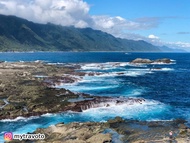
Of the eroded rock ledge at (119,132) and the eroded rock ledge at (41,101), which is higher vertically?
the eroded rock ledge at (41,101)

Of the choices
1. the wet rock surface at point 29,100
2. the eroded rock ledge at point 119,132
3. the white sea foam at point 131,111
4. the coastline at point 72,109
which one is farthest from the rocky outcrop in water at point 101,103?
the eroded rock ledge at point 119,132

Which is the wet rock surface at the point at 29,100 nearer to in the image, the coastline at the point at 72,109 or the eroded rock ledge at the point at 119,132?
the coastline at the point at 72,109

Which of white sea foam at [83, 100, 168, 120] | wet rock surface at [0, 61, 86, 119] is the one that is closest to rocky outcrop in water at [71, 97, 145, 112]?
white sea foam at [83, 100, 168, 120]

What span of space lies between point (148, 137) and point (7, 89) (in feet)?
155

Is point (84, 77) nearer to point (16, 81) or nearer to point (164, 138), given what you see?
point (16, 81)

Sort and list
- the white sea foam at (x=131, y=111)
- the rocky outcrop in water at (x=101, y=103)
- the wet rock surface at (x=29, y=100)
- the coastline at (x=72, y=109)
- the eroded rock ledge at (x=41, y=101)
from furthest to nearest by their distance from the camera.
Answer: the rocky outcrop in water at (x=101, y=103) → the eroded rock ledge at (x=41, y=101) → the wet rock surface at (x=29, y=100) → the white sea foam at (x=131, y=111) → the coastline at (x=72, y=109)

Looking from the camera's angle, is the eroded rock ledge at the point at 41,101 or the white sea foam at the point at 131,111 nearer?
the white sea foam at the point at 131,111

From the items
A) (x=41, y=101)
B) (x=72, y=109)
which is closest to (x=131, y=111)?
(x=72, y=109)

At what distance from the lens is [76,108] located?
2146 inches

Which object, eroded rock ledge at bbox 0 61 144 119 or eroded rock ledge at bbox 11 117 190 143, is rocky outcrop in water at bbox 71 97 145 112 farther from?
eroded rock ledge at bbox 11 117 190 143

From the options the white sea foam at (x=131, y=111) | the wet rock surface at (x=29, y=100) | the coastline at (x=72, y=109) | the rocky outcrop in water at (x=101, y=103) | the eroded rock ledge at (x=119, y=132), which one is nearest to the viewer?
the eroded rock ledge at (x=119, y=132)

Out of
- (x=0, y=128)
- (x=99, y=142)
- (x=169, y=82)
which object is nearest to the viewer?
(x=99, y=142)

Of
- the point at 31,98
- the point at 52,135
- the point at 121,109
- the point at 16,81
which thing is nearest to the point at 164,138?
the point at 52,135

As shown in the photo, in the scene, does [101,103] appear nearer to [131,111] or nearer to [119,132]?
[131,111]
